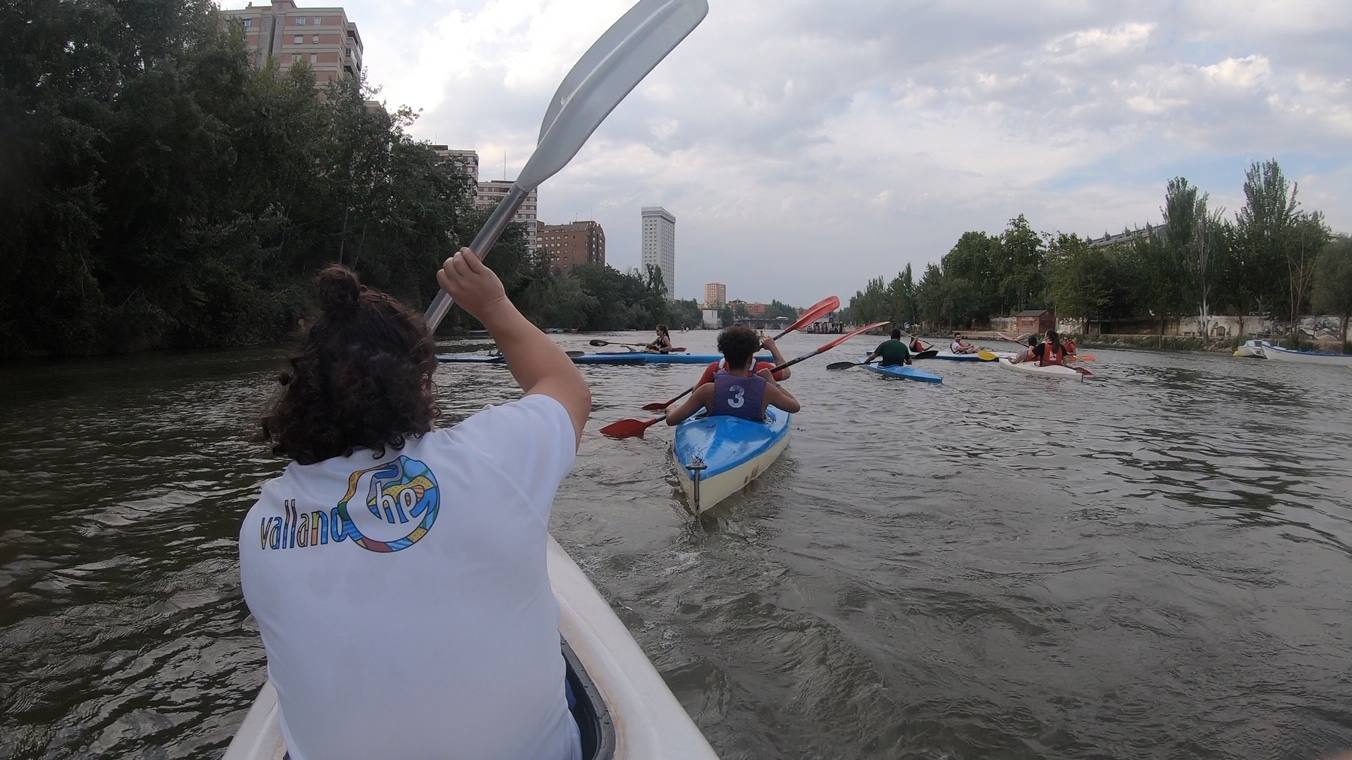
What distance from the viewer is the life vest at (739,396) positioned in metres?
6.81

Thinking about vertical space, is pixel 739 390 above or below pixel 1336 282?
below

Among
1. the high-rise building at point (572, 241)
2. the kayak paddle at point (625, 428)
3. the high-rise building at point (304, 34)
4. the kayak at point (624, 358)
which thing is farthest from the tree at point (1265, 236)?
the high-rise building at point (572, 241)

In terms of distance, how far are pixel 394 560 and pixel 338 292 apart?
0.54 m

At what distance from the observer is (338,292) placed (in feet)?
4.68

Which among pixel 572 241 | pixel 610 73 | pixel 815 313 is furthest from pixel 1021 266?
pixel 572 241

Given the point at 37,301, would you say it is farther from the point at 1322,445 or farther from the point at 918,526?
the point at 1322,445

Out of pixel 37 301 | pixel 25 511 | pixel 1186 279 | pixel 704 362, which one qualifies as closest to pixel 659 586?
pixel 25 511

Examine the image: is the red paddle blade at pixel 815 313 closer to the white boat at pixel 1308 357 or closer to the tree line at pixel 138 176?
the tree line at pixel 138 176

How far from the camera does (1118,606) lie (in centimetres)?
405

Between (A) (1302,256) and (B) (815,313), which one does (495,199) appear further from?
(B) (815,313)

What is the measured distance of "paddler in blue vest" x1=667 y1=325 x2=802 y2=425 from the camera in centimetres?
670

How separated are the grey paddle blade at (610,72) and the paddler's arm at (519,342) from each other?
3.27 ft

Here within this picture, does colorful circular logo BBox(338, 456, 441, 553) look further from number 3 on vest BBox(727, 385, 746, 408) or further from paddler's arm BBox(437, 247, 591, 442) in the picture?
number 3 on vest BBox(727, 385, 746, 408)

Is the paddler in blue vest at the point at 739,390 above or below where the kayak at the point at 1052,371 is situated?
above
